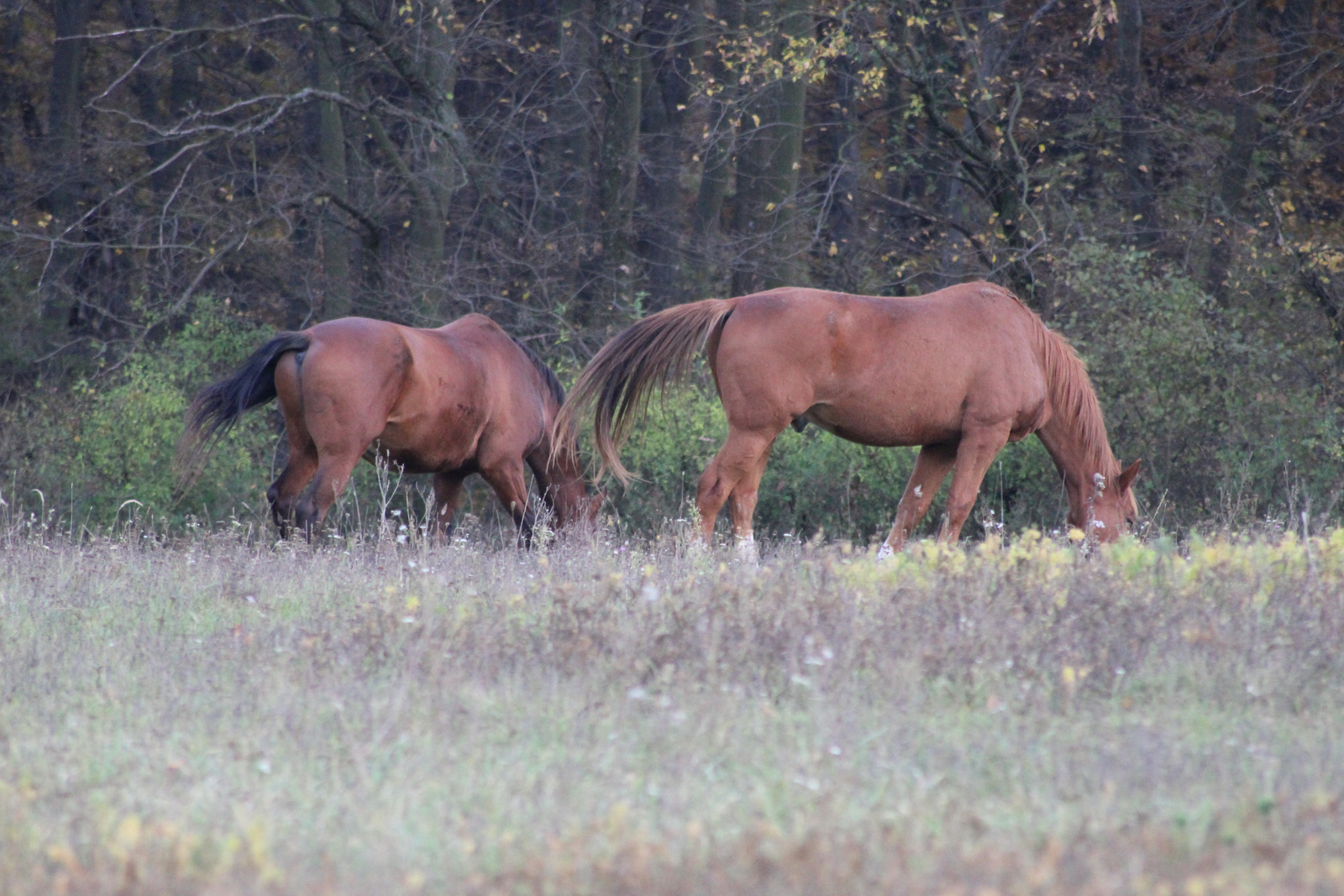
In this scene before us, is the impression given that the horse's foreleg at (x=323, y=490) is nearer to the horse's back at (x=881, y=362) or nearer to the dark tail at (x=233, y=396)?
the dark tail at (x=233, y=396)

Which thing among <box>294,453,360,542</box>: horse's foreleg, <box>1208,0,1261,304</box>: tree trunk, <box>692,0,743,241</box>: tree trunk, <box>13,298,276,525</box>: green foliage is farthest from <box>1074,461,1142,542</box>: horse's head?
<box>1208,0,1261,304</box>: tree trunk

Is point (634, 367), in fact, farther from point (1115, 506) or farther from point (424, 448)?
point (1115, 506)

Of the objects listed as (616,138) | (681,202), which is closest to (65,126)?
(616,138)

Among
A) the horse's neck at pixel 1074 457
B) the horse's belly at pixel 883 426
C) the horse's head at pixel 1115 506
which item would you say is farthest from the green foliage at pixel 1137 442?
the horse's belly at pixel 883 426

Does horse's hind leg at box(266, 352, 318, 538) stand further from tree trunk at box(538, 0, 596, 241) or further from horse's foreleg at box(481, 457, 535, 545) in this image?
tree trunk at box(538, 0, 596, 241)

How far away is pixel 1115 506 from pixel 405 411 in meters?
4.69

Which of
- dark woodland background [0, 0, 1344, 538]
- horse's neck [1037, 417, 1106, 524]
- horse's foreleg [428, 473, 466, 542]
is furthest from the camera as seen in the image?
dark woodland background [0, 0, 1344, 538]

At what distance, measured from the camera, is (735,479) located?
780 centimetres

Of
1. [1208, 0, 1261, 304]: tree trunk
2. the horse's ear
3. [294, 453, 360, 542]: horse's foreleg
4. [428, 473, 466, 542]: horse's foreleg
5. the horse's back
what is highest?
[1208, 0, 1261, 304]: tree trunk

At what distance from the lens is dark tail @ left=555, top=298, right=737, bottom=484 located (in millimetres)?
7875

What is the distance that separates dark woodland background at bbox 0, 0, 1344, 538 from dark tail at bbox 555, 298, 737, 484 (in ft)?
10.5

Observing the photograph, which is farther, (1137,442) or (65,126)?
(65,126)

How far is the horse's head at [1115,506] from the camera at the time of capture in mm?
8398

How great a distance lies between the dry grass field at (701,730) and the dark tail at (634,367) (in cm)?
200
